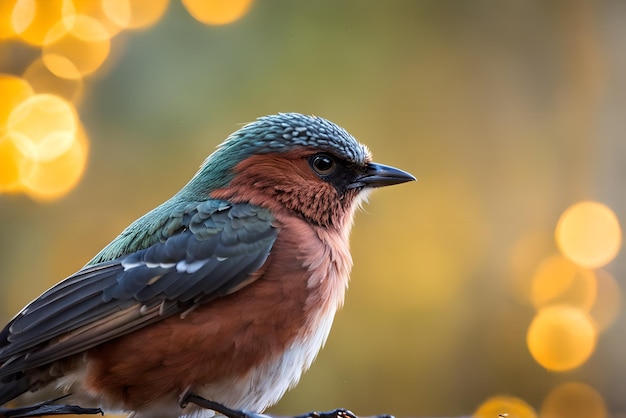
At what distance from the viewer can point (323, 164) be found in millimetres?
3285

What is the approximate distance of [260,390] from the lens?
112 inches

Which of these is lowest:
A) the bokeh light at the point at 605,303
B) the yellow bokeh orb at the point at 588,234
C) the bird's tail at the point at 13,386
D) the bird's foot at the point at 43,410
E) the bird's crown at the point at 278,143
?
the bokeh light at the point at 605,303

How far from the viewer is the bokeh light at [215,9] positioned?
5.24 meters

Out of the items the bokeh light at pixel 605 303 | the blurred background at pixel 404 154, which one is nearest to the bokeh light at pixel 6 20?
the blurred background at pixel 404 154

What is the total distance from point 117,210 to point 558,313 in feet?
9.88

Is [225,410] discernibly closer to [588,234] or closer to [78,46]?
[78,46]

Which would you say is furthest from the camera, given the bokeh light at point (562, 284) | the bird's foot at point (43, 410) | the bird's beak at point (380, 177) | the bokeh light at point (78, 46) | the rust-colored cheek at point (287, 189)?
the bokeh light at point (562, 284)

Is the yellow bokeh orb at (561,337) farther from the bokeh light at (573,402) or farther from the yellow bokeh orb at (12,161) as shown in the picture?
the yellow bokeh orb at (12,161)

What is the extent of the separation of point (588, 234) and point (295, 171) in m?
3.26

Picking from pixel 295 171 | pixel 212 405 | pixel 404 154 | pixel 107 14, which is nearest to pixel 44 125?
pixel 107 14

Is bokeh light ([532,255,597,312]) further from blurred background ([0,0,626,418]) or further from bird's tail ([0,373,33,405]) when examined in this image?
bird's tail ([0,373,33,405])

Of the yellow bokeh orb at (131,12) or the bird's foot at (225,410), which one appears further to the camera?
the yellow bokeh orb at (131,12)

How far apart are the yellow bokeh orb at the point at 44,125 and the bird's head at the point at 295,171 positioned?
208cm

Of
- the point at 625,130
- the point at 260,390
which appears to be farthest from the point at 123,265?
the point at 625,130
